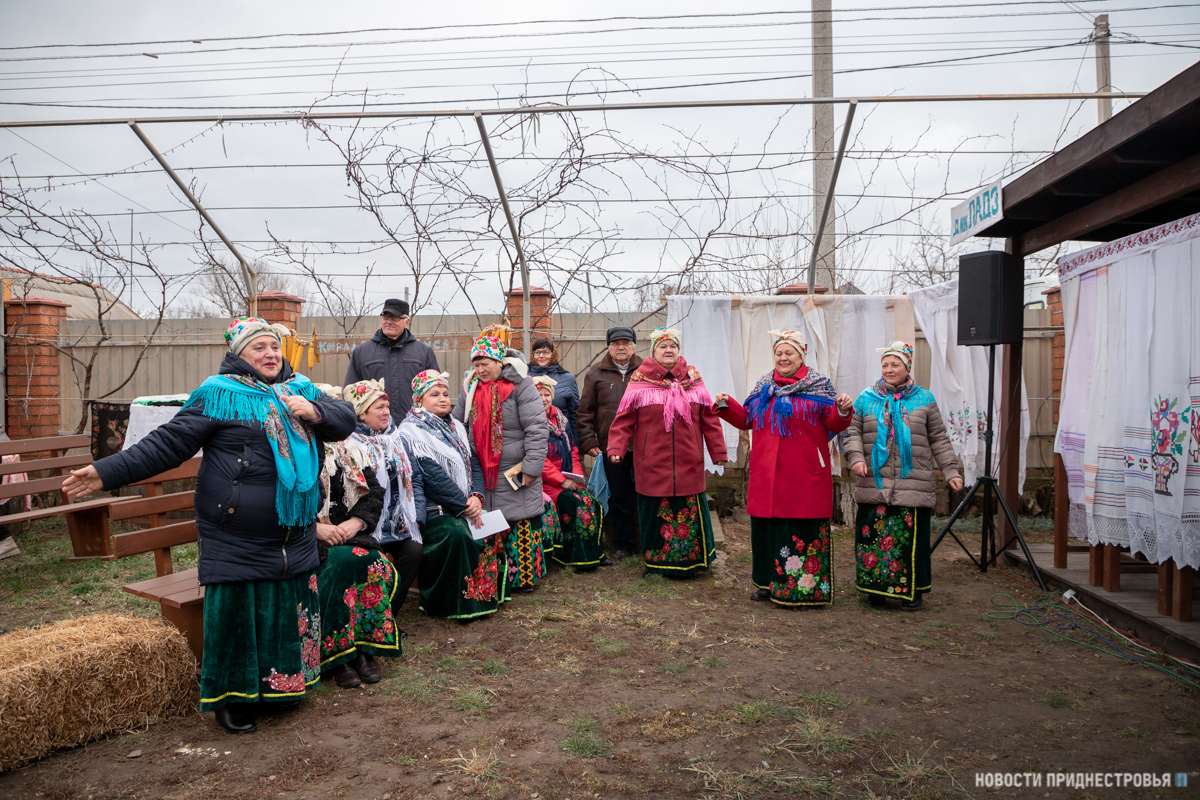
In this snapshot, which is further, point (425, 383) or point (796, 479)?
point (796, 479)

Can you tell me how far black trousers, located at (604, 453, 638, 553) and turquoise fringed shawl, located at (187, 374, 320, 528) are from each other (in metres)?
3.28

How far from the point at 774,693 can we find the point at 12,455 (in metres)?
6.48

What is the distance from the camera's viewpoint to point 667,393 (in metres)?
5.35

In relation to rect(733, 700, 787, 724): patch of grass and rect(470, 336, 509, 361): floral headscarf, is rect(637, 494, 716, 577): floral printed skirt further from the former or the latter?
rect(733, 700, 787, 724): patch of grass

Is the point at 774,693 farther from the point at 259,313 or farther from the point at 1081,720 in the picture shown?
the point at 259,313

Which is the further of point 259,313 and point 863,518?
point 259,313

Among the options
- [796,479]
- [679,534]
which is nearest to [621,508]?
[679,534]

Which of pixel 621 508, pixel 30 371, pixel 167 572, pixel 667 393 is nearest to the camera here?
pixel 167 572

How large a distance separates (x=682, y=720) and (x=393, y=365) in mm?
3296

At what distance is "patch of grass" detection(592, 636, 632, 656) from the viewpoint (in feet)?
13.2

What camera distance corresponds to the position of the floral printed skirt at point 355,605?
3.56 meters

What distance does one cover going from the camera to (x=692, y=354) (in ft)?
21.8

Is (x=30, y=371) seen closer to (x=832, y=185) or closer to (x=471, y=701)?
(x=471, y=701)

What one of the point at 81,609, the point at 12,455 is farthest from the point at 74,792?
the point at 12,455
